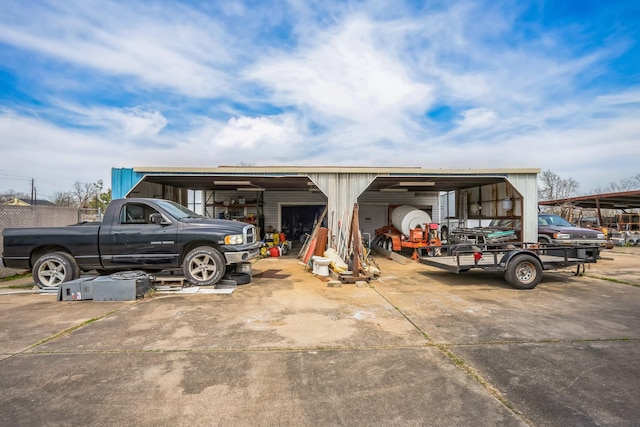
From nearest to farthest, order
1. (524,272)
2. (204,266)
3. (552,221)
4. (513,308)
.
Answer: (513,308) < (204,266) < (524,272) < (552,221)

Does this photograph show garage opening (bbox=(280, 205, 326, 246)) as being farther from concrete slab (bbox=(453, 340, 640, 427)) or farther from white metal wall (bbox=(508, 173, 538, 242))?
concrete slab (bbox=(453, 340, 640, 427))

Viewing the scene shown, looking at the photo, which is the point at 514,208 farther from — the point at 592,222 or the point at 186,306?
the point at 592,222

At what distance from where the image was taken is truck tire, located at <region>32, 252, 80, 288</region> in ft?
23.9

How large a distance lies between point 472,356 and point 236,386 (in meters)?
A: 2.49

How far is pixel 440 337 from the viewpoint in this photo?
4480 millimetres

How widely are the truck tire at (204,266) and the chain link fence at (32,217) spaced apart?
483 centimetres

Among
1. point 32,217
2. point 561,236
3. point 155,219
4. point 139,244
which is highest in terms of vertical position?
point 32,217

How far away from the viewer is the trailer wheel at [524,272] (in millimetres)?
7582

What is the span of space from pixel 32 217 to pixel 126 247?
4.68 m

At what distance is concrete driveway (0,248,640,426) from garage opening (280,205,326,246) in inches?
530

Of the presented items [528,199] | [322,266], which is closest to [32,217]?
[322,266]

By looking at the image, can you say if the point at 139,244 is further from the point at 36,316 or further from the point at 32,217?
the point at 32,217

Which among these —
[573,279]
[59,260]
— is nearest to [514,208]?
[573,279]

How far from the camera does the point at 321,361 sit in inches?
147
